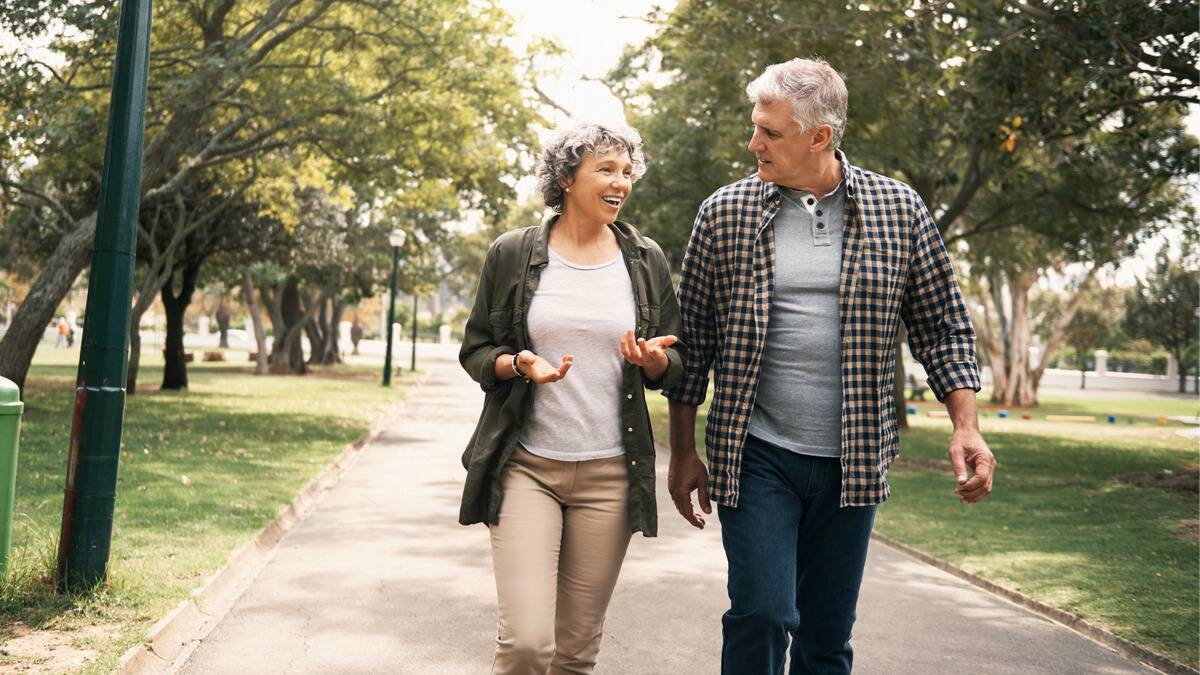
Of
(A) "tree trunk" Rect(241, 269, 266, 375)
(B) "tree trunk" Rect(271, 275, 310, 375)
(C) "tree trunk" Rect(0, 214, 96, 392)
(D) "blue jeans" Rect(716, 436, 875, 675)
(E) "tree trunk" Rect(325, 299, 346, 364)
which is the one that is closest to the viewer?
(D) "blue jeans" Rect(716, 436, 875, 675)

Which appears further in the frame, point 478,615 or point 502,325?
point 478,615

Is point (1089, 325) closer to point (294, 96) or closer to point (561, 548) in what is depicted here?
point (294, 96)

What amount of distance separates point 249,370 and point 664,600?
3509cm

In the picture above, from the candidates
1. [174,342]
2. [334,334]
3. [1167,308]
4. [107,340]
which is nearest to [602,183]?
[107,340]

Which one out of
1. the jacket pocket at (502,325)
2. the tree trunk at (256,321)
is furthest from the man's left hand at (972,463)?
the tree trunk at (256,321)

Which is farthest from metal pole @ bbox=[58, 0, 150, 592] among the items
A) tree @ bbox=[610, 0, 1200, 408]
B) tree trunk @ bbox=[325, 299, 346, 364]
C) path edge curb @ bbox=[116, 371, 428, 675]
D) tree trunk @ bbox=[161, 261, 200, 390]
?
tree trunk @ bbox=[325, 299, 346, 364]

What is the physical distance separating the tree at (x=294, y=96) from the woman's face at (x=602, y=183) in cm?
1158

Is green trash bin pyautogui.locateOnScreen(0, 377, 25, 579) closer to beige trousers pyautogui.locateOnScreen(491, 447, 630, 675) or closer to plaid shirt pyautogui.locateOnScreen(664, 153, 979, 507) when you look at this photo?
beige trousers pyautogui.locateOnScreen(491, 447, 630, 675)

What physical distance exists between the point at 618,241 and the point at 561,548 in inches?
38.1

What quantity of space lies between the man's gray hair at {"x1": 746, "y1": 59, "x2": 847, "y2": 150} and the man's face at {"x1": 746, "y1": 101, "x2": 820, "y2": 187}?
2 cm

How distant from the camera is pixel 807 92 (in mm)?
3311

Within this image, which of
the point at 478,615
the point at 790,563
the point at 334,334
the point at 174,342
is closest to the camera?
the point at 790,563

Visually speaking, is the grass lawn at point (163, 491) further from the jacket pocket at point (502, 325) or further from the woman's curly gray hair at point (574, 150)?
the woman's curly gray hair at point (574, 150)

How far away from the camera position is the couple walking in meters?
3.30
